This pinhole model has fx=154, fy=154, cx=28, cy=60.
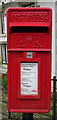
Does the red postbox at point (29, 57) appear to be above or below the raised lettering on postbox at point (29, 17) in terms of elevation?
below

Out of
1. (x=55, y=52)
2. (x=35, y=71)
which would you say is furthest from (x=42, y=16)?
(x=55, y=52)

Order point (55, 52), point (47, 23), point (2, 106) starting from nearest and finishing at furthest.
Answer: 1. point (47, 23)
2. point (2, 106)
3. point (55, 52)

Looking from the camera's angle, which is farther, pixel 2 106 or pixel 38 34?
pixel 2 106

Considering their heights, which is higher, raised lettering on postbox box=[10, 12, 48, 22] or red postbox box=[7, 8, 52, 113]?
raised lettering on postbox box=[10, 12, 48, 22]

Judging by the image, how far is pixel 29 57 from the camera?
1939 millimetres

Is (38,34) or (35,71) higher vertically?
(38,34)

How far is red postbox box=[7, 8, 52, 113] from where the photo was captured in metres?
1.89

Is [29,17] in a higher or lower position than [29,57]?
higher

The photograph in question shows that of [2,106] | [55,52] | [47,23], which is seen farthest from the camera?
[55,52]

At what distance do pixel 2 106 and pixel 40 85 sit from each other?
6.96 ft

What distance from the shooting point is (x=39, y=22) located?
6.21 feet

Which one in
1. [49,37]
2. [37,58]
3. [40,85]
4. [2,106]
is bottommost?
[2,106]

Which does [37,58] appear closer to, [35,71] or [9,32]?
[35,71]

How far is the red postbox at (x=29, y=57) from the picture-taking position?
189 centimetres
